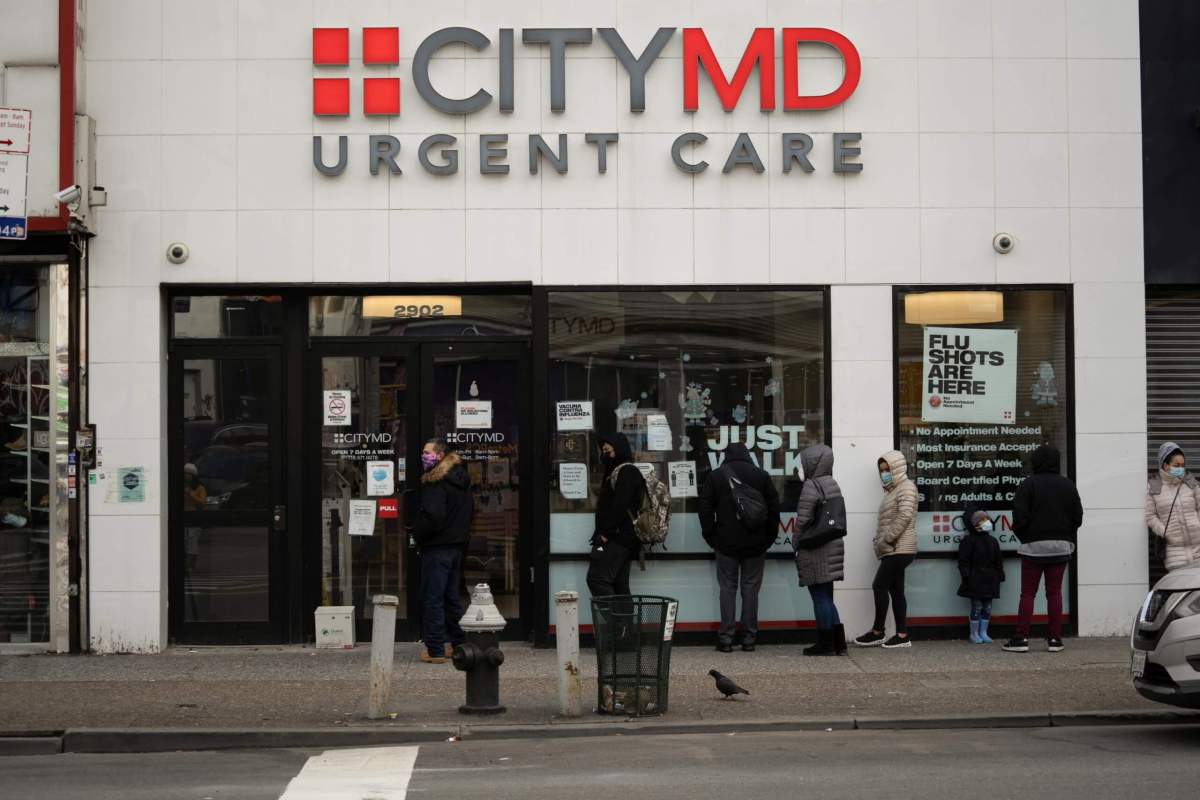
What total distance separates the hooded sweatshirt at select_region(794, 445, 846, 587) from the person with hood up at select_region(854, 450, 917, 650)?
1.54ft

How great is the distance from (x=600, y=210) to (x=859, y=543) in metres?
4.10

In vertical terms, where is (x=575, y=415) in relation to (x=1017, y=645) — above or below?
above

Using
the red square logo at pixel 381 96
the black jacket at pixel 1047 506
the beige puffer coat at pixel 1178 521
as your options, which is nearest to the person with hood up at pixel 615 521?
the black jacket at pixel 1047 506

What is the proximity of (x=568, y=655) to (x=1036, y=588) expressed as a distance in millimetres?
5238

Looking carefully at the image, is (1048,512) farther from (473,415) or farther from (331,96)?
(331,96)

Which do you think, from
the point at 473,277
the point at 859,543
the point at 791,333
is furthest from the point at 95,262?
the point at 859,543

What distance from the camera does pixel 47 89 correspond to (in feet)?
42.9

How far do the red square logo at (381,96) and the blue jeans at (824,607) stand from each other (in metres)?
6.07

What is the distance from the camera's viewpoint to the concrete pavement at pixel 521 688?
10445 mm

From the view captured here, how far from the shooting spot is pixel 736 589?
44.0ft

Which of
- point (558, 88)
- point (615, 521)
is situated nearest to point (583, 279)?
point (558, 88)

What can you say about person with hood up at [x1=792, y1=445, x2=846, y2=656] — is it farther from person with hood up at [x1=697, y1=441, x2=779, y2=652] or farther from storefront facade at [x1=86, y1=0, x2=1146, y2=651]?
storefront facade at [x1=86, y1=0, x2=1146, y2=651]

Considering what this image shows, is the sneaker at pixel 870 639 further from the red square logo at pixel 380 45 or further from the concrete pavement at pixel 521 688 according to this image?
the red square logo at pixel 380 45

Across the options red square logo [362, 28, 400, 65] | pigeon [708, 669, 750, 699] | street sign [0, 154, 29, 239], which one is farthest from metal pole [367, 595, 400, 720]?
red square logo [362, 28, 400, 65]
